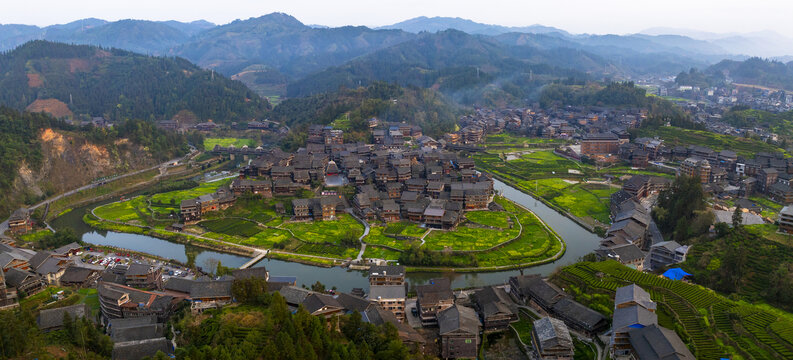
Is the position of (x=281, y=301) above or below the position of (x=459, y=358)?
above

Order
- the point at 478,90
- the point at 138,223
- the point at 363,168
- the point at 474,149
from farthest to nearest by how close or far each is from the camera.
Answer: the point at 478,90, the point at 474,149, the point at 363,168, the point at 138,223

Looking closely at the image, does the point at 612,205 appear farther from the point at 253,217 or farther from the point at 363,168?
the point at 253,217

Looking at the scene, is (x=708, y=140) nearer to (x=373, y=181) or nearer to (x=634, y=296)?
(x=373, y=181)

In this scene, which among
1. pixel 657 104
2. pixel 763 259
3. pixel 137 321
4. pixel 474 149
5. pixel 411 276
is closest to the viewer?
pixel 137 321

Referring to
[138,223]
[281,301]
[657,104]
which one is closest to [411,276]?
[281,301]

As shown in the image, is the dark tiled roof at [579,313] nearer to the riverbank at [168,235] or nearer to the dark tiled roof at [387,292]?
the dark tiled roof at [387,292]

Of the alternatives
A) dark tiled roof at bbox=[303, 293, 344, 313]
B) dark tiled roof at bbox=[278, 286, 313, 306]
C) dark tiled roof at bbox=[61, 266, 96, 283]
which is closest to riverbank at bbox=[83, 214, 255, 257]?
dark tiled roof at bbox=[61, 266, 96, 283]

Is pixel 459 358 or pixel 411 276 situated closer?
pixel 459 358

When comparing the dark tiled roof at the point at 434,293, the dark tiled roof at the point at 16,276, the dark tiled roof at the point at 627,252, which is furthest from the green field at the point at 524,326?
the dark tiled roof at the point at 16,276
